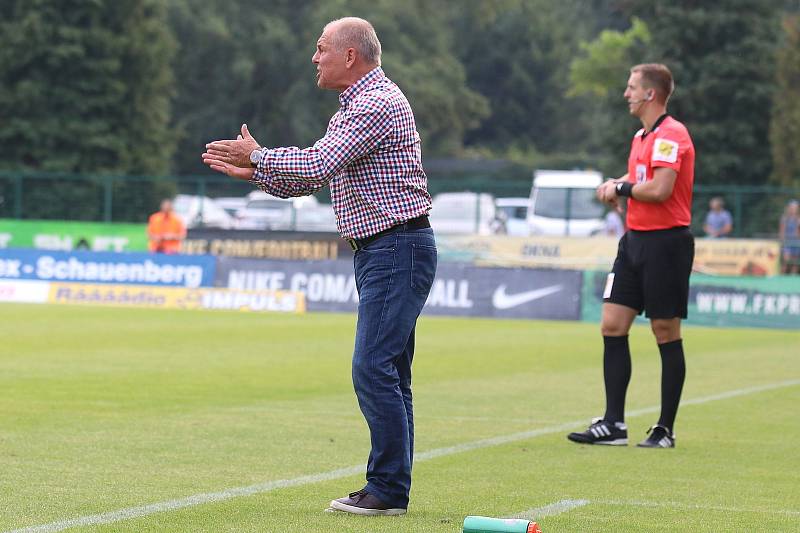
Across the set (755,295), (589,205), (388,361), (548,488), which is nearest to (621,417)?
(548,488)

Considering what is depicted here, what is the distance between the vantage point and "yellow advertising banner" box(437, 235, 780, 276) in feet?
90.6

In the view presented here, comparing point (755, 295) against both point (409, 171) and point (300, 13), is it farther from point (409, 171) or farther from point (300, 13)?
point (300, 13)

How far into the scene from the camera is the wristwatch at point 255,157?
609 centimetres

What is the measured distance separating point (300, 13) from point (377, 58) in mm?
70954

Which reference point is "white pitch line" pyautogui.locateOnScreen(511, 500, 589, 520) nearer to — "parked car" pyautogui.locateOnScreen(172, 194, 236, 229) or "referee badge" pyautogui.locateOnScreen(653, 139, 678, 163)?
"referee badge" pyautogui.locateOnScreen(653, 139, 678, 163)

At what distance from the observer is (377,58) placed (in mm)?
6289

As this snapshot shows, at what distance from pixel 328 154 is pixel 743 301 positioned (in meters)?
18.8

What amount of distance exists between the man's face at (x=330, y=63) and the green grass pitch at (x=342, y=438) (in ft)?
5.59

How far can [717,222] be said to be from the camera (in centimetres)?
3048

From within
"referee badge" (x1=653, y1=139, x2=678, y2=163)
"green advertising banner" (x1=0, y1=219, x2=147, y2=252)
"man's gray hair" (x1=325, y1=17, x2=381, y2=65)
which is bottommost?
"green advertising banner" (x1=0, y1=219, x2=147, y2=252)

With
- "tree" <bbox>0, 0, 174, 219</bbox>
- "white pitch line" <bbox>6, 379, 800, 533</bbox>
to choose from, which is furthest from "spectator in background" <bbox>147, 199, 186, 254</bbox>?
"tree" <bbox>0, 0, 174, 219</bbox>

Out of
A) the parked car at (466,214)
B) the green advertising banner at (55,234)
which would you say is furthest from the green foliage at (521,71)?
the green advertising banner at (55,234)

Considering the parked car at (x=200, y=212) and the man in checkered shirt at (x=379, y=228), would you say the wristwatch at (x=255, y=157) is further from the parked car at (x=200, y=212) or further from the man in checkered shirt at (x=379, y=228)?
the parked car at (x=200, y=212)

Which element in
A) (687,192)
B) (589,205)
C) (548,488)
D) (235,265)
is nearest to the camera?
(548,488)
